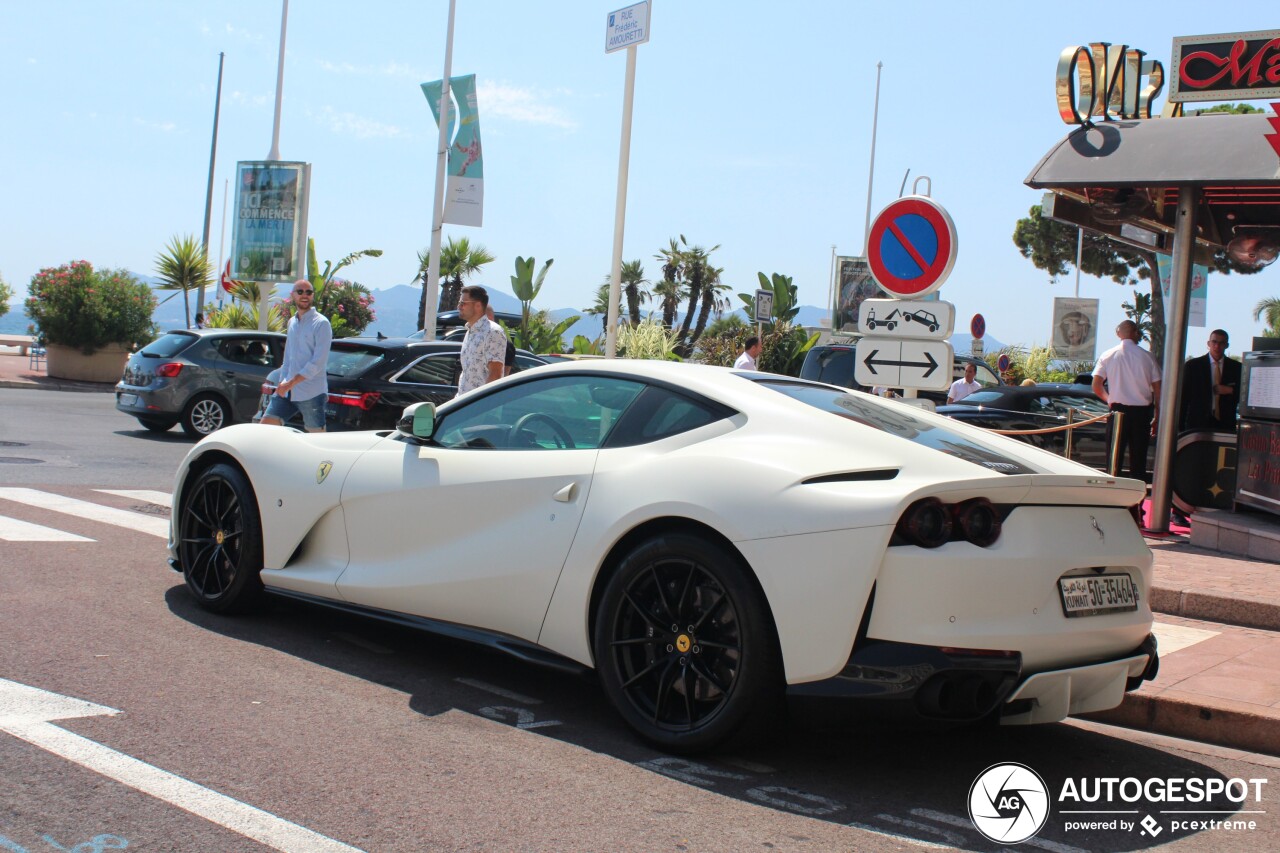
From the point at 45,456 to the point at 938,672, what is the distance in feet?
37.9

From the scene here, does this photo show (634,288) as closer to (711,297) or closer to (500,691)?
(711,297)

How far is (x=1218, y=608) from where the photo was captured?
7.13 metres

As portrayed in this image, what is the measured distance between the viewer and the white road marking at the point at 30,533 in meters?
7.64

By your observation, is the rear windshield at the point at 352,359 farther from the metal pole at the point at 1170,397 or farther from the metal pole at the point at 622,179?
the metal pole at the point at 1170,397

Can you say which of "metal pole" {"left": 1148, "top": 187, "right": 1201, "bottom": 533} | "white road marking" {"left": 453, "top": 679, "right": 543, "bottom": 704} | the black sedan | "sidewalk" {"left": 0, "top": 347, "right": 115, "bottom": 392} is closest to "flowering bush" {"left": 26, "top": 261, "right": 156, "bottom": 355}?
"sidewalk" {"left": 0, "top": 347, "right": 115, "bottom": 392}

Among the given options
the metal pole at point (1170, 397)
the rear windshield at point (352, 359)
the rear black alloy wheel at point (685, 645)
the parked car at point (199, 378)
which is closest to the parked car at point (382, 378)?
the rear windshield at point (352, 359)

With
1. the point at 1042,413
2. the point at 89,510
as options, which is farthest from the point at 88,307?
the point at 1042,413

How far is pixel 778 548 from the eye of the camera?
3875 millimetres

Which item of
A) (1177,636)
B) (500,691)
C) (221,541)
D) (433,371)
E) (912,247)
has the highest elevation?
(912,247)

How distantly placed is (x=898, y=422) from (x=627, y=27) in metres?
11.5

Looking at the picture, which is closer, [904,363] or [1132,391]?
[904,363]

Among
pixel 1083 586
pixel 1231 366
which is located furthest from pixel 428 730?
pixel 1231 366

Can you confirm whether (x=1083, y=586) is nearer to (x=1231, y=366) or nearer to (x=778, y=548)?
(x=778, y=548)

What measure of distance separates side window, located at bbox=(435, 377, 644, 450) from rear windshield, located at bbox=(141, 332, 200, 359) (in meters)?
12.5
